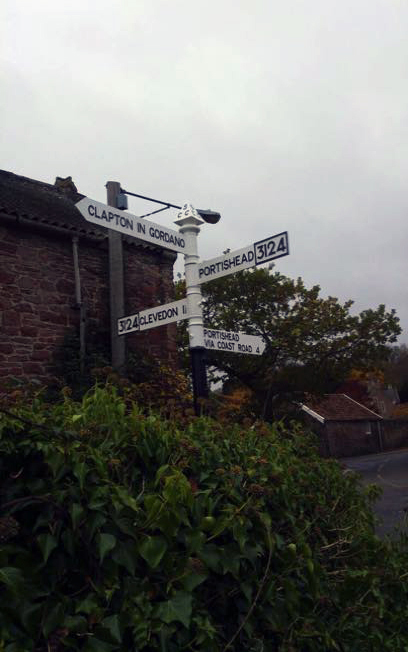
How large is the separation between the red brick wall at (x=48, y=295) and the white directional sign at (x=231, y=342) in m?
3.99

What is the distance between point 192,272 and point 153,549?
13.0ft

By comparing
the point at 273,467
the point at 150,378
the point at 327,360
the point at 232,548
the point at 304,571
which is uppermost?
the point at 327,360

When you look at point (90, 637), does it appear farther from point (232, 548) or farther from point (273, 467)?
point (273, 467)

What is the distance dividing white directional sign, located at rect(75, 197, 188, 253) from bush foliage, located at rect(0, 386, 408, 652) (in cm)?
266

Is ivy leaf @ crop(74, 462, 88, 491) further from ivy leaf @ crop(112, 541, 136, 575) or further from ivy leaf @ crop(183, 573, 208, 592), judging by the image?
ivy leaf @ crop(183, 573, 208, 592)

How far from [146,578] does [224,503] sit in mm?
547

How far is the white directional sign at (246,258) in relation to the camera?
575cm

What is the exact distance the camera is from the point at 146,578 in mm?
2123

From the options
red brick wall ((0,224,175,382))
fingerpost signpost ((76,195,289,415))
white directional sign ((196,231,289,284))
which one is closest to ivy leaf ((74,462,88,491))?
fingerpost signpost ((76,195,289,415))

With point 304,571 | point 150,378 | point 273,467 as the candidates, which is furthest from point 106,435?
point 150,378

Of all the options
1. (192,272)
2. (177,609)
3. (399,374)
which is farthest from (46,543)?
(399,374)

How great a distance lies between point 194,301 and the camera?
5754 mm

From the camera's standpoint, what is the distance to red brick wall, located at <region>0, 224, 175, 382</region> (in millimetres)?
9344

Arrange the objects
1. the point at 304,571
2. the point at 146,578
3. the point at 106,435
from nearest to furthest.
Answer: the point at 146,578 → the point at 106,435 → the point at 304,571
